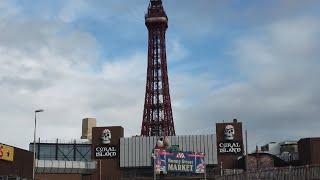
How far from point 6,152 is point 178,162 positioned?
23683 millimetres

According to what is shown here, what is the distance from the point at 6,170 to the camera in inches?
2628

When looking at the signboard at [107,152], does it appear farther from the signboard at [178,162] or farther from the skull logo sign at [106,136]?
the signboard at [178,162]

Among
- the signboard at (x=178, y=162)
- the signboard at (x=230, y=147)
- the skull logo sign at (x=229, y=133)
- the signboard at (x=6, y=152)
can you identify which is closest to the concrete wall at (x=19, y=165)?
the signboard at (x=6, y=152)

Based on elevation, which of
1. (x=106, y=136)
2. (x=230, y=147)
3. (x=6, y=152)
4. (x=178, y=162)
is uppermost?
(x=106, y=136)

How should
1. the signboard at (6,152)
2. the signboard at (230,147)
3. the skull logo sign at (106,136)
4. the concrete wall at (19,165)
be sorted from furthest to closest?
the skull logo sign at (106,136), the signboard at (230,147), the concrete wall at (19,165), the signboard at (6,152)

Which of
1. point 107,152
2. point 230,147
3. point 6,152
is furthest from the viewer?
point 107,152

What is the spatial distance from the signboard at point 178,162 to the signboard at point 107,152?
21.0 meters

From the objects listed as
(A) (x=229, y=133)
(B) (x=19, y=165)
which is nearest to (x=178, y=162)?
(A) (x=229, y=133)

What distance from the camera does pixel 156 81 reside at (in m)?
125

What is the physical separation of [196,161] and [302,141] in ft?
54.5

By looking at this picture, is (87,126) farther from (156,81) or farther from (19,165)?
(19,165)

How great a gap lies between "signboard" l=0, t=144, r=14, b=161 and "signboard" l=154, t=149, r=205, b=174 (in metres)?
18.2

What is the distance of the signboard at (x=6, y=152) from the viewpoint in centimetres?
6497

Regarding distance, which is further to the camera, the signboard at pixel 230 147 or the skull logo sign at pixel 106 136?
the skull logo sign at pixel 106 136
